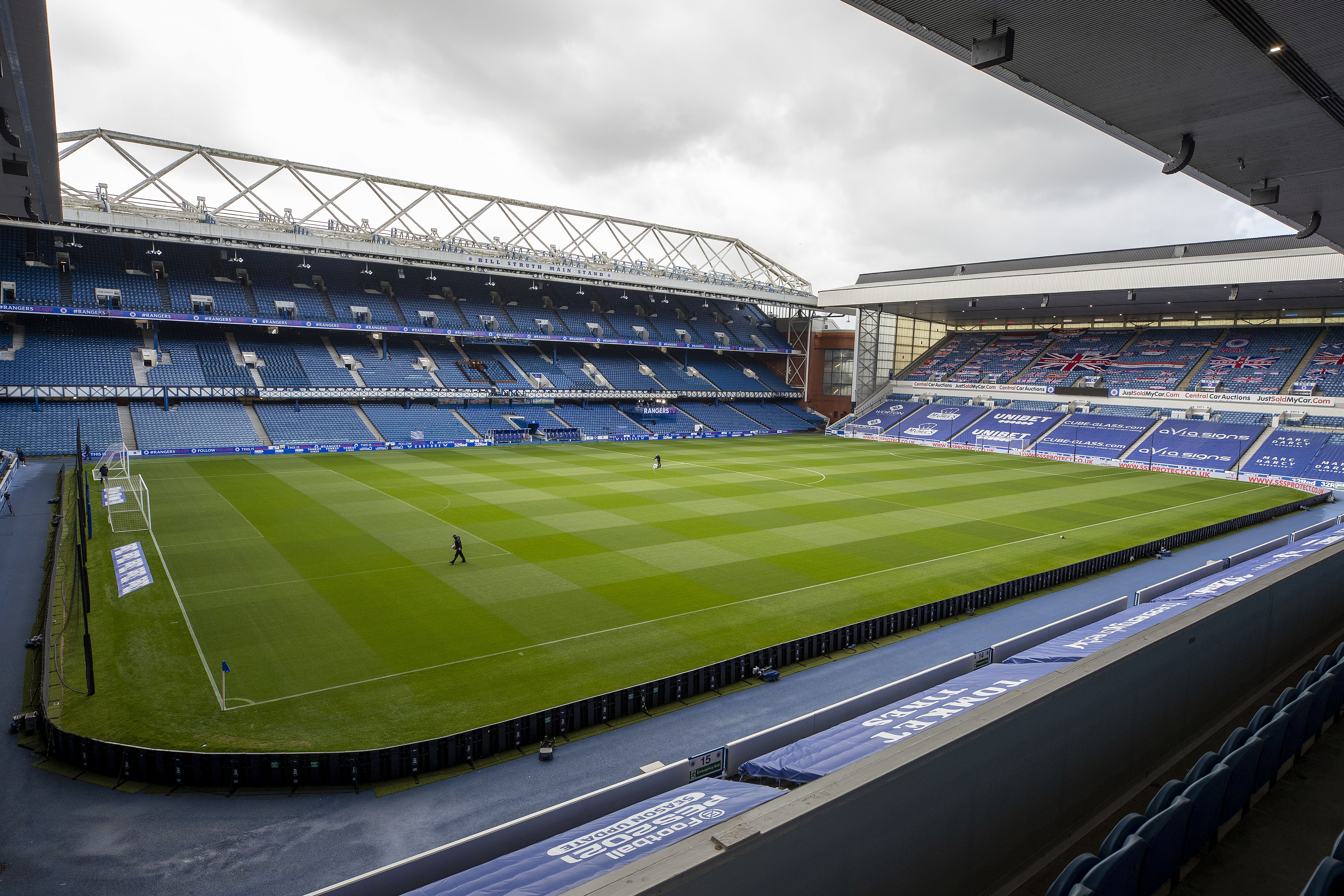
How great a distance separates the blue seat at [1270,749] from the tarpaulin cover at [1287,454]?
44.8 metres

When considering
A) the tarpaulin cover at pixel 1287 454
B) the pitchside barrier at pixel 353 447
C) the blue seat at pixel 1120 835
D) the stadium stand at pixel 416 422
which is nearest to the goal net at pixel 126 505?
the pitchside barrier at pixel 353 447

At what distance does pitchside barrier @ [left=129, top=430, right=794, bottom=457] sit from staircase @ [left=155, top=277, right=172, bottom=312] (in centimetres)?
1130

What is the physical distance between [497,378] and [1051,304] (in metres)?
43.9

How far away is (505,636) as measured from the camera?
15336 mm

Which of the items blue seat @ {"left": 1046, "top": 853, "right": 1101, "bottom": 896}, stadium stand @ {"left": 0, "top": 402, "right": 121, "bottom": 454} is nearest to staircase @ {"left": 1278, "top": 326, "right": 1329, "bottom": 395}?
blue seat @ {"left": 1046, "top": 853, "right": 1101, "bottom": 896}

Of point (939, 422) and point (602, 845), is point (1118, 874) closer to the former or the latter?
point (602, 845)

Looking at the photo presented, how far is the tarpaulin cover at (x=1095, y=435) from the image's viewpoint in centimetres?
4850

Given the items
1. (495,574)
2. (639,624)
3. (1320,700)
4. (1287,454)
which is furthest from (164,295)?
(1287,454)

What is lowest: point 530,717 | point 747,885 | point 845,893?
point 530,717

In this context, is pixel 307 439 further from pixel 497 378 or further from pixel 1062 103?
pixel 1062 103

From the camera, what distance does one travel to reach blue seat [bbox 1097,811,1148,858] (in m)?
5.00

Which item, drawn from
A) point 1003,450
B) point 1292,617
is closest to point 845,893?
point 1292,617

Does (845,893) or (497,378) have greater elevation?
(497,378)

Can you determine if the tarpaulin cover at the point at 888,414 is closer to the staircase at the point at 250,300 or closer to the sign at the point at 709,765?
the staircase at the point at 250,300
